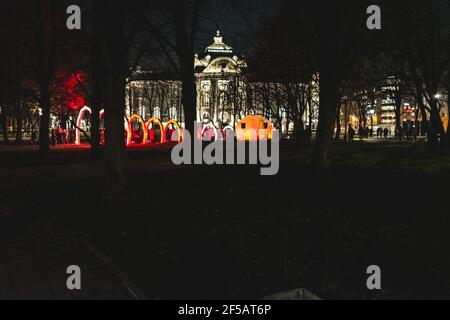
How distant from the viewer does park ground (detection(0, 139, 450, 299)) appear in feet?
18.1

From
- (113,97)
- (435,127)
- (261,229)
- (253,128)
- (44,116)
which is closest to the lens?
(261,229)

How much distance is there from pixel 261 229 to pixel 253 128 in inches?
1552

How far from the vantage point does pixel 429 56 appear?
86.9 feet

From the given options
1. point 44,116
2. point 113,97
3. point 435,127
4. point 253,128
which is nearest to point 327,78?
point 113,97

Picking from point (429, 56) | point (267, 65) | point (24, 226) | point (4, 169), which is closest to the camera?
point (24, 226)

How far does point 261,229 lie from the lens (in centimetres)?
786

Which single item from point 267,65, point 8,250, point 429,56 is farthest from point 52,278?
point 267,65

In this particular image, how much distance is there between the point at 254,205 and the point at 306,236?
2708 mm

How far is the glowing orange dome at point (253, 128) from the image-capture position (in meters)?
46.4

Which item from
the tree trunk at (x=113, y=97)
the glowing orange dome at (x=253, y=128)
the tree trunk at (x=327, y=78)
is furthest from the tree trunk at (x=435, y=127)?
the tree trunk at (x=113, y=97)

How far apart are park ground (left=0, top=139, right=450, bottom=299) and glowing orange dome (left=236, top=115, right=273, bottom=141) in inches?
1250

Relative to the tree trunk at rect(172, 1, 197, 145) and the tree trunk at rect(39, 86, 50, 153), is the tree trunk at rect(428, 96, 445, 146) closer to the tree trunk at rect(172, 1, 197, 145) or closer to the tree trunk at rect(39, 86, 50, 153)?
the tree trunk at rect(172, 1, 197, 145)

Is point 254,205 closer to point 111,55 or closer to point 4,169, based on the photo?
point 111,55

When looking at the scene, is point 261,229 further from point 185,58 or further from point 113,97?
point 185,58
